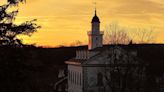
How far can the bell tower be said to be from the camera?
6944 cm

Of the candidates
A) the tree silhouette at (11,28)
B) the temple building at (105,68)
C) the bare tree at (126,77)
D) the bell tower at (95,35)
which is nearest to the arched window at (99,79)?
the temple building at (105,68)

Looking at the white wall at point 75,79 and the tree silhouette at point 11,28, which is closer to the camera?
the tree silhouette at point 11,28

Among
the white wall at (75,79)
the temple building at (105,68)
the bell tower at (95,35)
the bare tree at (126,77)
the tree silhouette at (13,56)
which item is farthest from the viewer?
the bell tower at (95,35)

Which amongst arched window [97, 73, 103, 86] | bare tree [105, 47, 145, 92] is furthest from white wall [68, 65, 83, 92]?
bare tree [105, 47, 145, 92]

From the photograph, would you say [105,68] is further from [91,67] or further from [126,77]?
[126,77]

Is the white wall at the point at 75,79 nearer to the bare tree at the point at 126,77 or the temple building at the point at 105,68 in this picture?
the temple building at the point at 105,68

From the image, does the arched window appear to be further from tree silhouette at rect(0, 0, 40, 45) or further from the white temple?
tree silhouette at rect(0, 0, 40, 45)

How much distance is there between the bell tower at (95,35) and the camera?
6944 centimetres

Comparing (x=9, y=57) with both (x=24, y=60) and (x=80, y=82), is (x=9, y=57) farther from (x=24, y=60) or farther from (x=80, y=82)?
(x=80, y=82)

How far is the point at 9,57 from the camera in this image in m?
21.9

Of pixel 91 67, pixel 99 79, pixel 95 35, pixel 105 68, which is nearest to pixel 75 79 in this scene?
pixel 95 35

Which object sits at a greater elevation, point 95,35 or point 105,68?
point 95,35

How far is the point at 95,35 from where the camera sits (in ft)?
230

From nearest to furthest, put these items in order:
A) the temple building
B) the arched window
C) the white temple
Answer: the temple building < the arched window < the white temple
